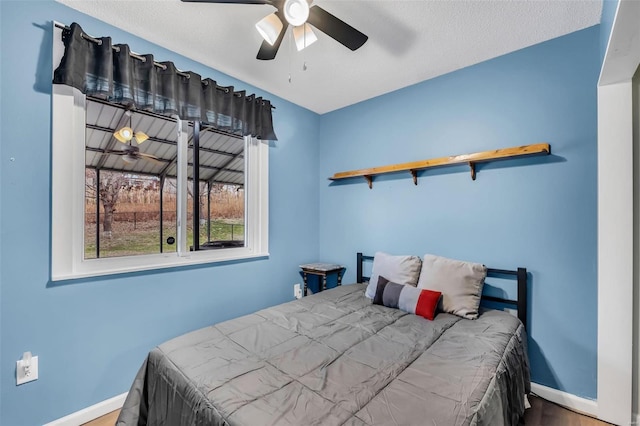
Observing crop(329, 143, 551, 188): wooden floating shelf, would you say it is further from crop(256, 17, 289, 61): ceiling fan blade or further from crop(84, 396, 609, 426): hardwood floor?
crop(84, 396, 609, 426): hardwood floor

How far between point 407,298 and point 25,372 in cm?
243

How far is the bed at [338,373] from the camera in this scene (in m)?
1.05

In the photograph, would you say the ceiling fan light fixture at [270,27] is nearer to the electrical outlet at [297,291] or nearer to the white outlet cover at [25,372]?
the white outlet cover at [25,372]

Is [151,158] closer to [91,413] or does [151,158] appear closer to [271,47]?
[271,47]

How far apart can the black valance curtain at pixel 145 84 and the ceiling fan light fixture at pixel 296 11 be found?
1.15 m

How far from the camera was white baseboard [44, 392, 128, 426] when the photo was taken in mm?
1733

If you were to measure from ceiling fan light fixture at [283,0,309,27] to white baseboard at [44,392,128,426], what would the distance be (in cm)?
263

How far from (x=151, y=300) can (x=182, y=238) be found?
1.75 feet

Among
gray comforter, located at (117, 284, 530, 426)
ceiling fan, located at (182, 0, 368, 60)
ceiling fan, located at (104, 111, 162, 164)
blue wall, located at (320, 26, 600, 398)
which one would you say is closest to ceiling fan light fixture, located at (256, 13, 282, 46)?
ceiling fan, located at (182, 0, 368, 60)

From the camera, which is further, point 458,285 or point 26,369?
point 458,285

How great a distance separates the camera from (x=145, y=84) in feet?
6.58

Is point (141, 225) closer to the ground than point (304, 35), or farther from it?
closer to the ground

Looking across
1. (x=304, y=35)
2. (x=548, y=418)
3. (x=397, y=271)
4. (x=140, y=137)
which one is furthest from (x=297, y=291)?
(x=304, y=35)

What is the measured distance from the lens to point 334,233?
3.38 m
